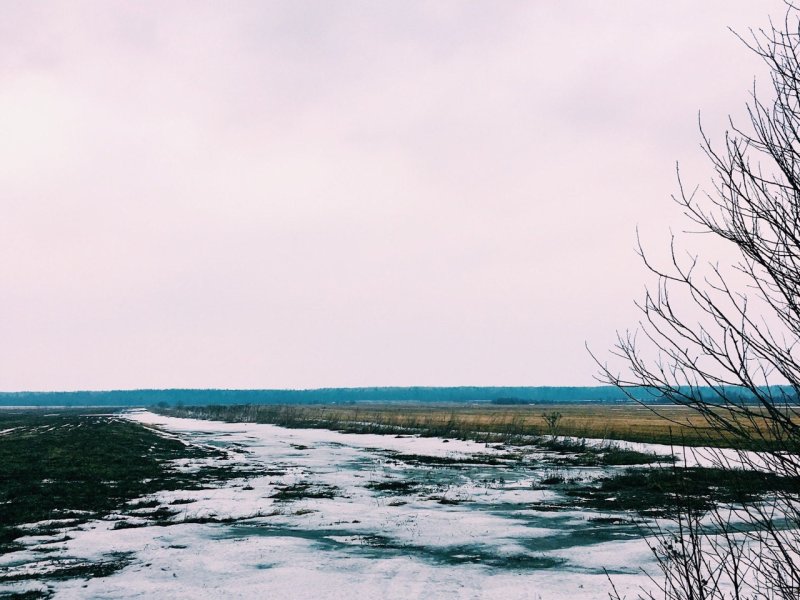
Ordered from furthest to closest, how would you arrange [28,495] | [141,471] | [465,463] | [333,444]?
[333,444] < [465,463] < [141,471] < [28,495]

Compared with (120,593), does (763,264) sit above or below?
above

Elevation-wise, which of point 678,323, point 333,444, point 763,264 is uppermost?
point 763,264

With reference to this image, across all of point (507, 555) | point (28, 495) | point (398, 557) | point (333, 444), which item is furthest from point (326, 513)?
point (333, 444)

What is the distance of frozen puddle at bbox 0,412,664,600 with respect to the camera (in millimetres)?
10484

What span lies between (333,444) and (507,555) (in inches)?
1189

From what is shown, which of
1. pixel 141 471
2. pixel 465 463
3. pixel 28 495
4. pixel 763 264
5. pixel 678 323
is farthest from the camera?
pixel 465 463

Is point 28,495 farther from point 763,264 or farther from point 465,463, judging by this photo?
point 763,264

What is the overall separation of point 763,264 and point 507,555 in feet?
35.8

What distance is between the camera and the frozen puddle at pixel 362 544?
10.5 metres

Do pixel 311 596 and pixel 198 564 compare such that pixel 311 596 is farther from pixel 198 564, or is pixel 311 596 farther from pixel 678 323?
pixel 678 323

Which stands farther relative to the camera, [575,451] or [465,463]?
[575,451]

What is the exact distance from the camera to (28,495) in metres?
20.0

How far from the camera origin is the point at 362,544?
13.6 m

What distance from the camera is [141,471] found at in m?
26.7
